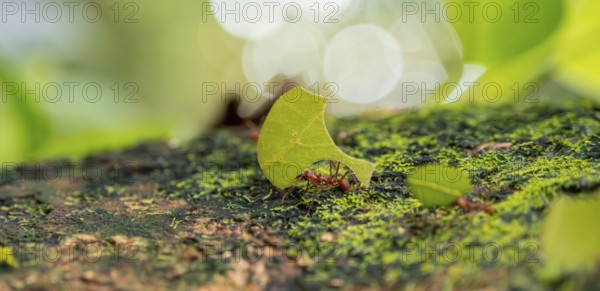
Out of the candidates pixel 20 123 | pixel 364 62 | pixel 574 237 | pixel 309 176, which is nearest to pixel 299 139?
pixel 309 176

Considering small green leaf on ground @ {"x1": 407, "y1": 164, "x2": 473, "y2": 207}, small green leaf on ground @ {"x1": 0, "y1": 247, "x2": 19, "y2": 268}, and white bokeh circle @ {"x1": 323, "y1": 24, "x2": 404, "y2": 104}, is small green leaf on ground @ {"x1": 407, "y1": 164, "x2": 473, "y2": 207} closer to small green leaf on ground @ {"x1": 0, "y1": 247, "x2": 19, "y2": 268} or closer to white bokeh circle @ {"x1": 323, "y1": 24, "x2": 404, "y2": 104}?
small green leaf on ground @ {"x1": 0, "y1": 247, "x2": 19, "y2": 268}

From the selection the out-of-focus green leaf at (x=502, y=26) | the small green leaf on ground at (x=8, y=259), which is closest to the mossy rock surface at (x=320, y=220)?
the small green leaf on ground at (x=8, y=259)

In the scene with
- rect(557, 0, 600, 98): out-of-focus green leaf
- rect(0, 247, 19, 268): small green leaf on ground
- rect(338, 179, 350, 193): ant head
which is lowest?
rect(0, 247, 19, 268): small green leaf on ground

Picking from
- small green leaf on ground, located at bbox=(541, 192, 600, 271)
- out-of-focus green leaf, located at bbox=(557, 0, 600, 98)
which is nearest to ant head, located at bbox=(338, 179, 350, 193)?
small green leaf on ground, located at bbox=(541, 192, 600, 271)

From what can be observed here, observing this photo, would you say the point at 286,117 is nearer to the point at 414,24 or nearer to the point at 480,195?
the point at 480,195

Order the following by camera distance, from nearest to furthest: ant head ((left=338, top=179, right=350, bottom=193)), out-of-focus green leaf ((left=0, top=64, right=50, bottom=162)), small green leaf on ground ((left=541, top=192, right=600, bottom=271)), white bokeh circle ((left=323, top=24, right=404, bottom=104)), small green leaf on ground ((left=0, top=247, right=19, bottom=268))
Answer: small green leaf on ground ((left=541, top=192, right=600, bottom=271)) → small green leaf on ground ((left=0, top=247, right=19, bottom=268)) → ant head ((left=338, top=179, right=350, bottom=193)) → out-of-focus green leaf ((left=0, top=64, right=50, bottom=162)) → white bokeh circle ((left=323, top=24, right=404, bottom=104))

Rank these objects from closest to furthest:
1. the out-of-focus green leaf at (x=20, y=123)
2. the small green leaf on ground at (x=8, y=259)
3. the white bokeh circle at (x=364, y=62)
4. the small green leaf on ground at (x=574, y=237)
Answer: the small green leaf on ground at (x=574, y=237)
the small green leaf on ground at (x=8, y=259)
the out-of-focus green leaf at (x=20, y=123)
the white bokeh circle at (x=364, y=62)

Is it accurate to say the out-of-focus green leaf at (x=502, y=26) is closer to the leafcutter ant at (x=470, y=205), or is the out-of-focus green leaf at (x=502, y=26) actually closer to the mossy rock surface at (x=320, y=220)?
the mossy rock surface at (x=320, y=220)
